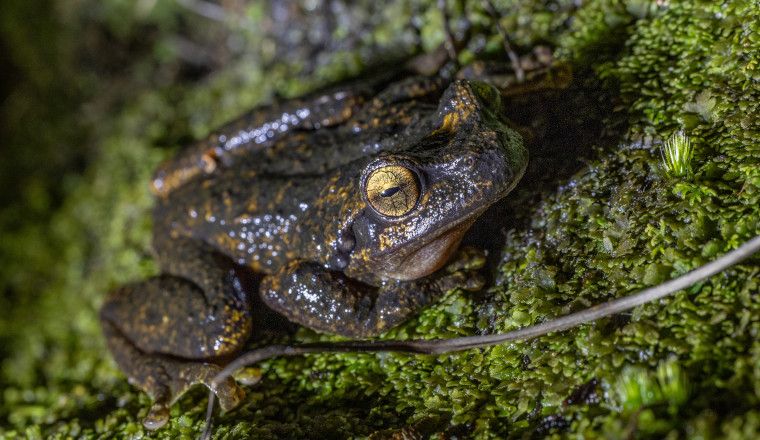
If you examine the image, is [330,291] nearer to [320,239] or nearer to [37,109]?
[320,239]

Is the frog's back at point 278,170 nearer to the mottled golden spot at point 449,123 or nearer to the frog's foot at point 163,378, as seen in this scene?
the mottled golden spot at point 449,123

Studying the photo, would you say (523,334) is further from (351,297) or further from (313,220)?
(313,220)

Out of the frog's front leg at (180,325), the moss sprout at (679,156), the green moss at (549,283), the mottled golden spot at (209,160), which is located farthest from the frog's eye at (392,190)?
the mottled golden spot at (209,160)

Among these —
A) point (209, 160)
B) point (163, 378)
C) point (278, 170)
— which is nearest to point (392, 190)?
point (278, 170)

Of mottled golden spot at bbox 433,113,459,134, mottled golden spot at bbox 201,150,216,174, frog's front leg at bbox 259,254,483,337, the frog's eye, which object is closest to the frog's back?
mottled golden spot at bbox 201,150,216,174

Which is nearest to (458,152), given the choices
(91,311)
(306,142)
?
(306,142)
